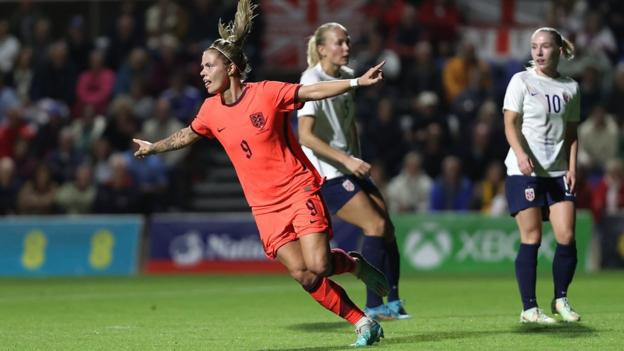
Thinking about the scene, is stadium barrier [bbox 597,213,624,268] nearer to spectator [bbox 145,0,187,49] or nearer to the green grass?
the green grass

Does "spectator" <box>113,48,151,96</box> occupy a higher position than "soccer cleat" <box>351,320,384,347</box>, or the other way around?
"spectator" <box>113,48,151,96</box>

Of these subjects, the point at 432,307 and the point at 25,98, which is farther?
the point at 25,98

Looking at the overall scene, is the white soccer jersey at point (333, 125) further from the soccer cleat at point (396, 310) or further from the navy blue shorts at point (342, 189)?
the soccer cleat at point (396, 310)

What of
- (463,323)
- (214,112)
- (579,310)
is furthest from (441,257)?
(214,112)

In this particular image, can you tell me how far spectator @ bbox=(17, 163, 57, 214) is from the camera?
20.5m

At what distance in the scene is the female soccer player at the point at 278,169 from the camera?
28.6 feet

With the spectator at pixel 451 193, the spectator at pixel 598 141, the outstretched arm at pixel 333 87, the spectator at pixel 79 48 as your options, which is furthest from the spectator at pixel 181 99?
the outstretched arm at pixel 333 87

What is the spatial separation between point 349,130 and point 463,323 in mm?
1861

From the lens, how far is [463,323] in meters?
10.3

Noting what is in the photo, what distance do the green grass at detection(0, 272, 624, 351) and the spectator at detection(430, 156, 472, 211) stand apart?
A: 204 cm

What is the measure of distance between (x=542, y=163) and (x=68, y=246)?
10741mm

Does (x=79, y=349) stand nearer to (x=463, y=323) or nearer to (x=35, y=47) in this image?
(x=463, y=323)

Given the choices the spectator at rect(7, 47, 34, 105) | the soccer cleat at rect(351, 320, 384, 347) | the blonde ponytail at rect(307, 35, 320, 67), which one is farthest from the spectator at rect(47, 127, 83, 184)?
the soccer cleat at rect(351, 320, 384, 347)

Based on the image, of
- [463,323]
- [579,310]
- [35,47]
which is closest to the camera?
[463,323]
